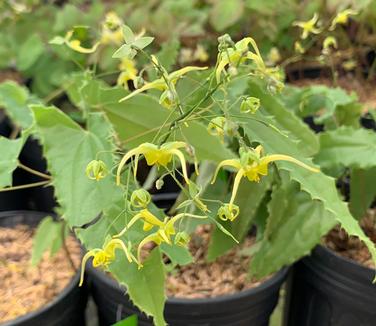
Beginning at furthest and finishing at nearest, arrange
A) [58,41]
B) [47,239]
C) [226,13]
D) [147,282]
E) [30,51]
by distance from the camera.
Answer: [30,51]
[226,13]
[47,239]
[58,41]
[147,282]

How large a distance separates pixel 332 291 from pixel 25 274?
40 centimetres

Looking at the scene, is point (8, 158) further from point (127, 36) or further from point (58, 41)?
point (127, 36)

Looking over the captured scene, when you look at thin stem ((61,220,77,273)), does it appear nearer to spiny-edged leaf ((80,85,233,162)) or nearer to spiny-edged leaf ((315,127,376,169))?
spiny-edged leaf ((80,85,233,162))

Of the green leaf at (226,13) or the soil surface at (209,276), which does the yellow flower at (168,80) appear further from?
the green leaf at (226,13)

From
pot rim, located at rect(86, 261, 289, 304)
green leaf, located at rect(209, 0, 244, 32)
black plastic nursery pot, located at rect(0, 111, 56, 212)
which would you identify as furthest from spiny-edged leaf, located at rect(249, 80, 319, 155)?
black plastic nursery pot, located at rect(0, 111, 56, 212)

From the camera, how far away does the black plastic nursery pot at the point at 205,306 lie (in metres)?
0.67

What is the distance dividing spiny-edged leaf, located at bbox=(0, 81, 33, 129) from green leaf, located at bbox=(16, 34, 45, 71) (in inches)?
17.6

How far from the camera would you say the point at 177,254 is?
0.55 meters

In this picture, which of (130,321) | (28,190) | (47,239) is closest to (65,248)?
(47,239)

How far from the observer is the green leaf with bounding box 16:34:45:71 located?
123 cm

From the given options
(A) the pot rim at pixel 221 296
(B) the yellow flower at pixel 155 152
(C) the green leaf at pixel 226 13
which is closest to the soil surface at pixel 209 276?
(A) the pot rim at pixel 221 296

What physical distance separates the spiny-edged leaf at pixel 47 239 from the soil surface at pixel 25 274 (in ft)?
0.07

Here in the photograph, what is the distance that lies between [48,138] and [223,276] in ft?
1.00

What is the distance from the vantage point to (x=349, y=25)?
132 centimetres
